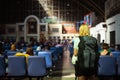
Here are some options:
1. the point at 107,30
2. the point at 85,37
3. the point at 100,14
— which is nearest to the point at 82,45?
the point at 85,37

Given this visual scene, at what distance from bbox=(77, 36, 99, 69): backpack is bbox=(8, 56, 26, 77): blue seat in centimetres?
384

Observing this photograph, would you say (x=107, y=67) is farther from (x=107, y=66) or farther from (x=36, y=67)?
(x=36, y=67)

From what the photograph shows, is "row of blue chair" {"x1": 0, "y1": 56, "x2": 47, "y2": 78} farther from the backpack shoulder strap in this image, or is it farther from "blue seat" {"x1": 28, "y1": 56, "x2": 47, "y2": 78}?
the backpack shoulder strap

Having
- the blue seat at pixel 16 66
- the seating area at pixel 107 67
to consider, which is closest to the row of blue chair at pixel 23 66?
the blue seat at pixel 16 66

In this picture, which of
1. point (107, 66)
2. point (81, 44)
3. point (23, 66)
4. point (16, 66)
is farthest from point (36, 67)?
point (81, 44)

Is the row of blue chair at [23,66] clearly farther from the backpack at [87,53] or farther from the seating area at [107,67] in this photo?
the backpack at [87,53]

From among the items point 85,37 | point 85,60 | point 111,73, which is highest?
point 85,37

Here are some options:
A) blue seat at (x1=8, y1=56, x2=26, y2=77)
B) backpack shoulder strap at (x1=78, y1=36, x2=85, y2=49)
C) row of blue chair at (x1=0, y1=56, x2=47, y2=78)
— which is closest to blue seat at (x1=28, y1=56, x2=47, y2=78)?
row of blue chair at (x1=0, y1=56, x2=47, y2=78)

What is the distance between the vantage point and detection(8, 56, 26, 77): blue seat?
9602mm

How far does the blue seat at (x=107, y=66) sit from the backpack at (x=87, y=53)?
12.3 ft

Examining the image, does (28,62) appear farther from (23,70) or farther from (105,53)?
(105,53)

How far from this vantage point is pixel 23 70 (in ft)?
31.8

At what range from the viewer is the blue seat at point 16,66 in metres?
9.60

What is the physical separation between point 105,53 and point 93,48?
4522 millimetres
